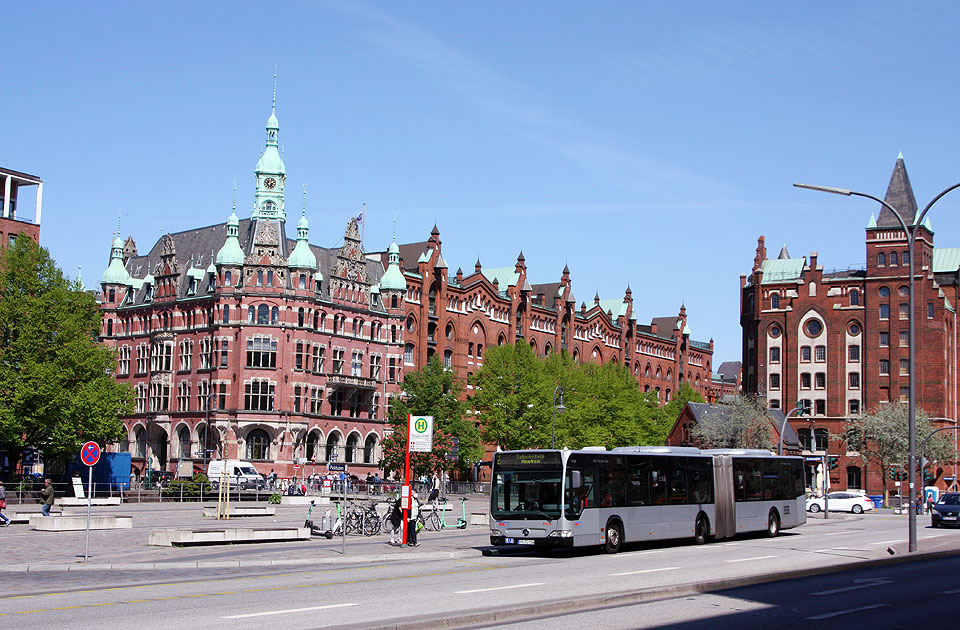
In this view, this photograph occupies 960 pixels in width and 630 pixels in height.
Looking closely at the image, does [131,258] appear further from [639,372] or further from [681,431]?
[639,372]

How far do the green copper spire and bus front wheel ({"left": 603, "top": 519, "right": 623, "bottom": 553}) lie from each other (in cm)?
5877

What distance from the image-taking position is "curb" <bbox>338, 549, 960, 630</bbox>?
47.0 ft

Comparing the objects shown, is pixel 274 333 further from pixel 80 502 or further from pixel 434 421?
pixel 80 502

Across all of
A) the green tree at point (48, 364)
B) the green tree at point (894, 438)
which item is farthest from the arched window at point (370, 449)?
the green tree at point (894, 438)

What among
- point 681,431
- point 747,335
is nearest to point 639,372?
point 747,335

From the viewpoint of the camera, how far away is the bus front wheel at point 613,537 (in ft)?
98.2

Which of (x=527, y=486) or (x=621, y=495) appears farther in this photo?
(x=621, y=495)

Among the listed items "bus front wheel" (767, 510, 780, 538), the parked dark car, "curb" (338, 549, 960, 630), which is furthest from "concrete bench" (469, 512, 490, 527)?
"curb" (338, 549, 960, 630)

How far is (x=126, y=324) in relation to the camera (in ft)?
314

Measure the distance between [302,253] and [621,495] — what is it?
195 feet

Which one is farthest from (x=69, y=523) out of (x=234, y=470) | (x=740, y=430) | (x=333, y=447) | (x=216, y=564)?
(x=740, y=430)

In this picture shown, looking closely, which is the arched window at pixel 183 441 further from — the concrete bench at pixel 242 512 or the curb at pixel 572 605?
the curb at pixel 572 605

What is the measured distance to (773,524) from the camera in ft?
129

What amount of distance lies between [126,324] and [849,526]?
67302 mm
